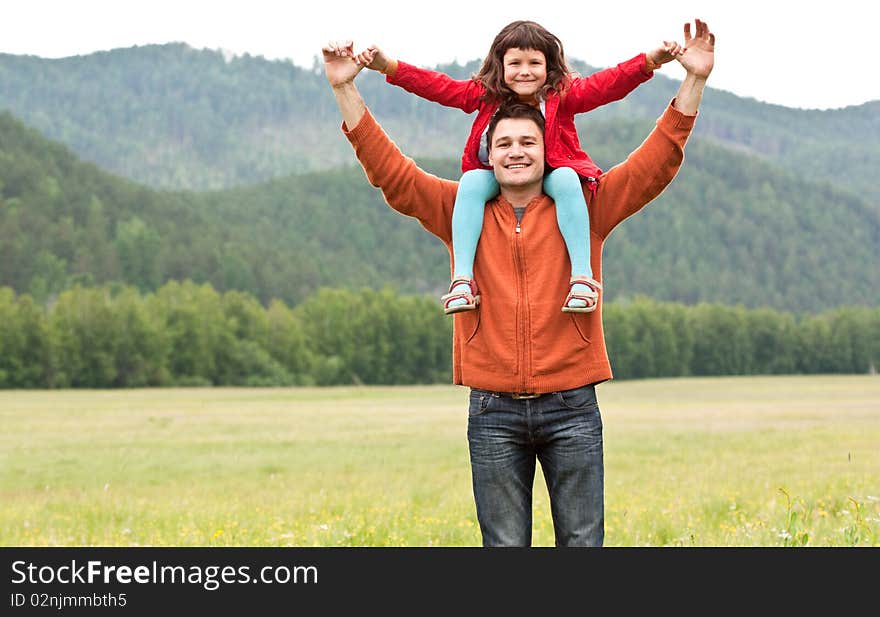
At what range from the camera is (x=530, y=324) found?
16.6 ft

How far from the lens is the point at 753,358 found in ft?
477

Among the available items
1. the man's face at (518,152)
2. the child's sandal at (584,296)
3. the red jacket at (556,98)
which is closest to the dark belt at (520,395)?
the child's sandal at (584,296)

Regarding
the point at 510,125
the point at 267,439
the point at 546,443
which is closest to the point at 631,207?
the point at 510,125

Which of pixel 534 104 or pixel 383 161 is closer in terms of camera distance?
pixel 383 161

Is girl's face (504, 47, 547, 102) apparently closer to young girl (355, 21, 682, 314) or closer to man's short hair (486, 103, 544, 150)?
young girl (355, 21, 682, 314)

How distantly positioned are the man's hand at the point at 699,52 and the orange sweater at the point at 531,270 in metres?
0.23

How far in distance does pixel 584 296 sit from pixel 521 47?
132 cm

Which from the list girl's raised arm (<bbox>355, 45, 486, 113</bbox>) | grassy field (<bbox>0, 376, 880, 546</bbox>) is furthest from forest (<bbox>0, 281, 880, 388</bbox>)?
girl's raised arm (<bbox>355, 45, 486, 113</bbox>)

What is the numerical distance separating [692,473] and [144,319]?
9436 centimetres

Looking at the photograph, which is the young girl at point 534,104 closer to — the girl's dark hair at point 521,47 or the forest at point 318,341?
the girl's dark hair at point 521,47

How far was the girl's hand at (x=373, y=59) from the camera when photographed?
212 inches

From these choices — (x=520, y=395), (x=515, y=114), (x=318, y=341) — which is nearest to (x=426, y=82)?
(x=515, y=114)

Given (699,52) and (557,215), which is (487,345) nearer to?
(557,215)

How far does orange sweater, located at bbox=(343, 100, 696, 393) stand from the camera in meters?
5.05
